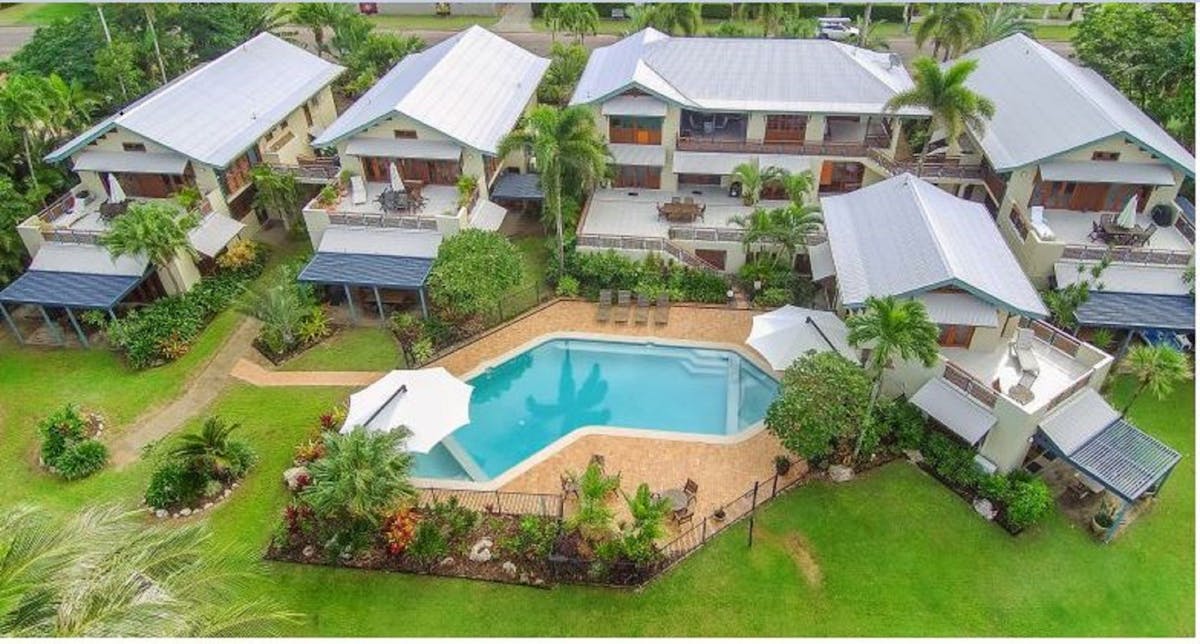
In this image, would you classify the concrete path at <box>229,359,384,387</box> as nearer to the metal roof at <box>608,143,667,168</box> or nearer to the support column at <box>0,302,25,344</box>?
the support column at <box>0,302,25,344</box>

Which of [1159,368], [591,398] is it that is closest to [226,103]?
[591,398]

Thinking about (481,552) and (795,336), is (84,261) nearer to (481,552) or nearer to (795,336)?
(481,552)

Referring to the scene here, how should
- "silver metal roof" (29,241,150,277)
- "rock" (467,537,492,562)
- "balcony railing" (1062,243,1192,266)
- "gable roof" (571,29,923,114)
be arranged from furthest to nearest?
"gable roof" (571,29,923,114), "silver metal roof" (29,241,150,277), "balcony railing" (1062,243,1192,266), "rock" (467,537,492,562)

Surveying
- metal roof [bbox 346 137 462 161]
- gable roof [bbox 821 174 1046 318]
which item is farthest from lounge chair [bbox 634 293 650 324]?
metal roof [bbox 346 137 462 161]

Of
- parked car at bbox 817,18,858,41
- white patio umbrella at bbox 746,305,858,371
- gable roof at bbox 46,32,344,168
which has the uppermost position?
gable roof at bbox 46,32,344,168

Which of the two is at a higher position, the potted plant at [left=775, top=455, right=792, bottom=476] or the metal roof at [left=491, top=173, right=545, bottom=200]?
the metal roof at [left=491, top=173, right=545, bottom=200]

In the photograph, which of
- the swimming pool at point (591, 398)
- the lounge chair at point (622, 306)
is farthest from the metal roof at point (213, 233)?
the lounge chair at point (622, 306)
